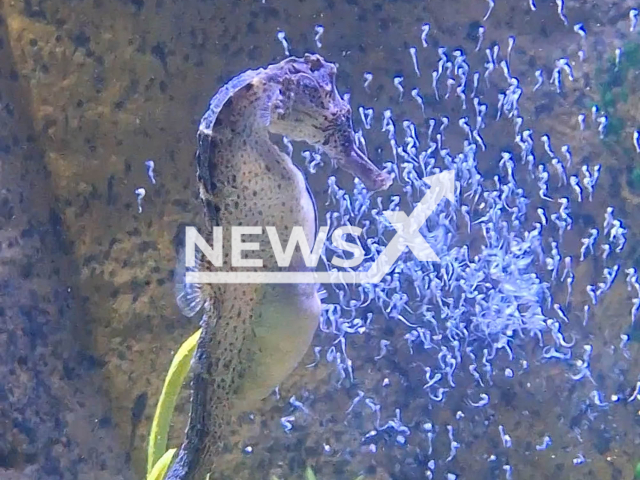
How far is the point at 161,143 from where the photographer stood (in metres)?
2.04

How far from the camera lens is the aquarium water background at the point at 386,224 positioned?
2006mm

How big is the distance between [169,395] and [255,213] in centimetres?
64

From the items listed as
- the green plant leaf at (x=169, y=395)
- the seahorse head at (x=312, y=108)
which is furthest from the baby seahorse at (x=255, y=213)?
the green plant leaf at (x=169, y=395)

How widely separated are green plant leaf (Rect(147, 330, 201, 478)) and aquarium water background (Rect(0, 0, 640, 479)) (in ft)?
1.36

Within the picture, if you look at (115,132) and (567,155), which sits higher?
(115,132)

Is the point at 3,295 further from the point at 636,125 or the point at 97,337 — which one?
the point at 636,125

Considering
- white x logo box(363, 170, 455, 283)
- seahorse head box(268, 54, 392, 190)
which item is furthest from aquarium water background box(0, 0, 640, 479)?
seahorse head box(268, 54, 392, 190)

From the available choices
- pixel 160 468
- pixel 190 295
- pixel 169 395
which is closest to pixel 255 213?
pixel 190 295

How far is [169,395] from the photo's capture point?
61.2 inches

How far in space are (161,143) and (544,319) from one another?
138 cm

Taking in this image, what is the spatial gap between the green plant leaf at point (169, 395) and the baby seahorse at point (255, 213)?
7.6 inches

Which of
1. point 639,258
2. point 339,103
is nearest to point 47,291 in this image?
point 339,103

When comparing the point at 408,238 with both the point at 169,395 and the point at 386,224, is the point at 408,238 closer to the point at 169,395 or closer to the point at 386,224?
the point at 386,224

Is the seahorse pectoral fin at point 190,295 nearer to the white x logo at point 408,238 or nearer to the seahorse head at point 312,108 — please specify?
the seahorse head at point 312,108
